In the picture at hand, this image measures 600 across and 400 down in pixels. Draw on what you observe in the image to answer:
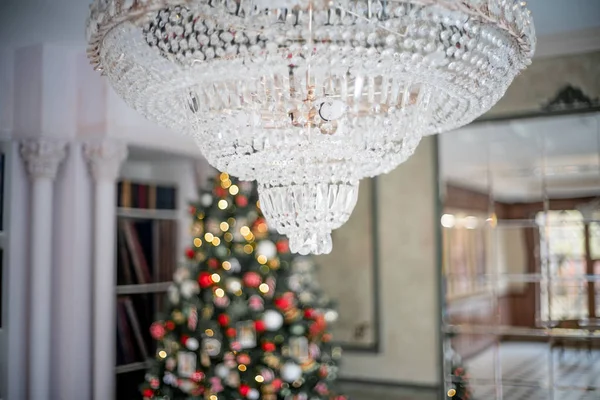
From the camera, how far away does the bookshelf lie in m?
4.12

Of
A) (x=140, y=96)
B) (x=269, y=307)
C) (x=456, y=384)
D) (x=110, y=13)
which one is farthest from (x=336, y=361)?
(x=110, y=13)

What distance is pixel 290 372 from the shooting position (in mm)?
3400

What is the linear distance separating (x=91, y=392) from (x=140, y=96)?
8.31ft

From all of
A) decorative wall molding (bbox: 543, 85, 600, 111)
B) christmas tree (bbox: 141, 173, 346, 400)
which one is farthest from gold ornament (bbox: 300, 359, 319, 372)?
decorative wall molding (bbox: 543, 85, 600, 111)

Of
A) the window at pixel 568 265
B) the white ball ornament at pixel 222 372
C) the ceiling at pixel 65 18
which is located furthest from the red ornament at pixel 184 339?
the window at pixel 568 265

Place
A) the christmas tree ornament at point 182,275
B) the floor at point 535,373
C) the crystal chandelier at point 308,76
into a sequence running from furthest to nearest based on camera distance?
1. the christmas tree ornament at point 182,275
2. the floor at point 535,373
3. the crystal chandelier at point 308,76

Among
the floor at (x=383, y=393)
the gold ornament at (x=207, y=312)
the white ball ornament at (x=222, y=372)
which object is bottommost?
the floor at (x=383, y=393)

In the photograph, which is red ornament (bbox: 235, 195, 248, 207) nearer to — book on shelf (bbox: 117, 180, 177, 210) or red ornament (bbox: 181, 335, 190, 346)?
red ornament (bbox: 181, 335, 190, 346)

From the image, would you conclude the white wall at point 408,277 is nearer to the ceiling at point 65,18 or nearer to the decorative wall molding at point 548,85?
the decorative wall molding at point 548,85

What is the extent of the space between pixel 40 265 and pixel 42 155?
0.55 m

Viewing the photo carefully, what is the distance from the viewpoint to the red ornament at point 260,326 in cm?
347

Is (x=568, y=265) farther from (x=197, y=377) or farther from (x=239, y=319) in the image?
(x=197, y=377)

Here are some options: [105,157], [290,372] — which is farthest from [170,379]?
[105,157]

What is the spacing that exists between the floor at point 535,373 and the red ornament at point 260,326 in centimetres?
131
